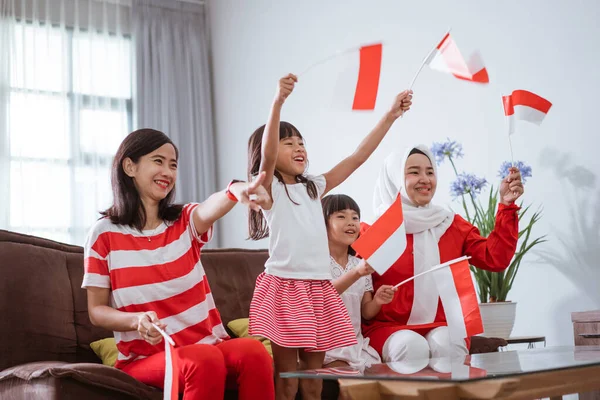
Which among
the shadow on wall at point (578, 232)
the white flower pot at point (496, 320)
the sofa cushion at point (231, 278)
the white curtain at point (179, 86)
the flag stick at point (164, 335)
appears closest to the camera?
the flag stick at point (164, 335)

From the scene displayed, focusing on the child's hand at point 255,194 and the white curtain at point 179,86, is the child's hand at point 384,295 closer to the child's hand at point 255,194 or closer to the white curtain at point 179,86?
Answer: the child's hand at point 255,194

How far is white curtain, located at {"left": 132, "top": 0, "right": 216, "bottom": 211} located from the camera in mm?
5234

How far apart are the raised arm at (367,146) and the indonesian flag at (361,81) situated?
106 mm

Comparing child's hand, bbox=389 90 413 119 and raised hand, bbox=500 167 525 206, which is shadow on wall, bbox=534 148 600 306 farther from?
child's hand, bbox=389 90 413 119

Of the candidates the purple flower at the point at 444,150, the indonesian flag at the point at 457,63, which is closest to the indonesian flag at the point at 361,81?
the indonesian flag at the point at 457,63

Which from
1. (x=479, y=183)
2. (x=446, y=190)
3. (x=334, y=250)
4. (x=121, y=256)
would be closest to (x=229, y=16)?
(x=446, y=190)

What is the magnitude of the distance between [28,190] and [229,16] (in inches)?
74.5

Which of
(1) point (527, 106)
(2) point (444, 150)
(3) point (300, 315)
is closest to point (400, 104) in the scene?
(1) point (527, 106)

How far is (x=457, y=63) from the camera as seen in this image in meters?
2.26

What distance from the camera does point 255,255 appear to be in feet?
9.03

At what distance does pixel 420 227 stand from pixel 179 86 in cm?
338

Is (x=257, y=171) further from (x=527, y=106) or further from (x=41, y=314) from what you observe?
(x=527, y=106)

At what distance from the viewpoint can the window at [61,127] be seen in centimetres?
474

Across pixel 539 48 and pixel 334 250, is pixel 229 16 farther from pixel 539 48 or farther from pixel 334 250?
pixel 334 250
